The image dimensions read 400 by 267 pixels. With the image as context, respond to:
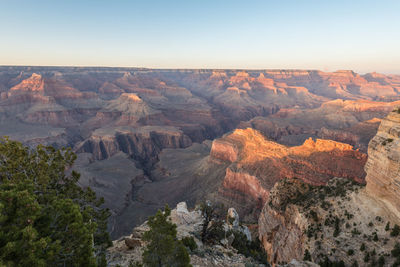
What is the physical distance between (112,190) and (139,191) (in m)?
9.45

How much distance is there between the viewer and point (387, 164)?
21.1m

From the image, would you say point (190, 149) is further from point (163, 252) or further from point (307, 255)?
point (163, 252)

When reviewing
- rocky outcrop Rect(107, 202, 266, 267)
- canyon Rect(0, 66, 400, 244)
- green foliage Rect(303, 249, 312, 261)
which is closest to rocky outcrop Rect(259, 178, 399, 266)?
green foliage Rect(303, 249, 312, 261)

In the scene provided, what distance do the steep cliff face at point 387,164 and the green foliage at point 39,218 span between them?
2467 cm

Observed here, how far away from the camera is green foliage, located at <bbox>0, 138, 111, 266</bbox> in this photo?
8117 mm

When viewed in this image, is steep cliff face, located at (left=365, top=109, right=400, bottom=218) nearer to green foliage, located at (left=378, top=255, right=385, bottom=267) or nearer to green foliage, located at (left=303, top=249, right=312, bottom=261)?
green foliage, located at (left=378, top=255, right=385, bottom=267)

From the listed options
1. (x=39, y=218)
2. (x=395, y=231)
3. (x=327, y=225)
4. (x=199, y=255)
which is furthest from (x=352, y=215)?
(x=39, y=218)

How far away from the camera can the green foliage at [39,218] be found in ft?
26.6

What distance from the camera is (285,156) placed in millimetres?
59688

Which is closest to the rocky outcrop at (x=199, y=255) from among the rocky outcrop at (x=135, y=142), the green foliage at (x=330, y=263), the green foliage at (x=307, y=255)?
the green foliage at (x=307, y=255)

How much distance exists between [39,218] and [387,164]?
27284 millimetres

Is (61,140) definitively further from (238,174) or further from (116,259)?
(116,259)

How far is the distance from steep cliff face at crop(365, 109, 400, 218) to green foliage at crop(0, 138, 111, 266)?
24.7 meters

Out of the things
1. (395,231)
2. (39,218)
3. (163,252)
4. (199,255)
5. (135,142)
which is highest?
(39,218)
